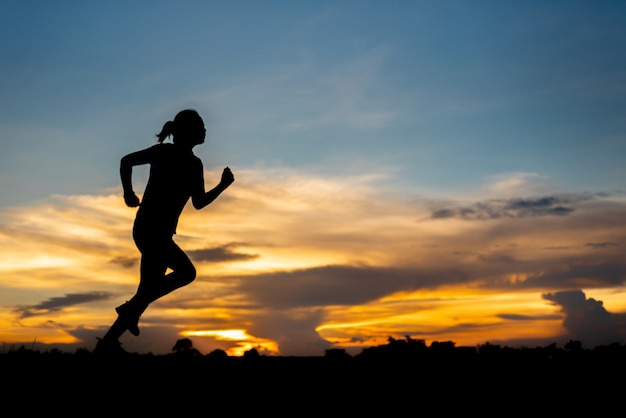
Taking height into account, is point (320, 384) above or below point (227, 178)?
below

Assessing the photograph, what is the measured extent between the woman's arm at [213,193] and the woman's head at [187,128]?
1.93ft

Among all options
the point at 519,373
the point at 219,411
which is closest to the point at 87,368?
the point at 219,411

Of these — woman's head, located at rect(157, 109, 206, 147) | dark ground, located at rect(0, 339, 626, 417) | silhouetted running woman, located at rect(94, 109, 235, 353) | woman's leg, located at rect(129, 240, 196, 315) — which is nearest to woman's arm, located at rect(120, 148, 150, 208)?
Result: silhouetted running woman, located at rect(94, 109, 235, 353)

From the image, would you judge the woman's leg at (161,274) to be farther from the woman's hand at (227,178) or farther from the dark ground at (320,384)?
the woman's hand at (227,178)

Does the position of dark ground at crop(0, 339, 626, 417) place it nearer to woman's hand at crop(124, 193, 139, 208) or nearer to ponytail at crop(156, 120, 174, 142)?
woman's hand at crop(124, 193, 139, 208)

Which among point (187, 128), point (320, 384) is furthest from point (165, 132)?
point (320, 384)

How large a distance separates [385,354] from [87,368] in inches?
150

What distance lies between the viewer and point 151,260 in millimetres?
7590

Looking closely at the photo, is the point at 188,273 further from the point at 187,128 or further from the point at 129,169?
the point at 187,128

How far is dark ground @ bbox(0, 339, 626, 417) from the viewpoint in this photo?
5.29m

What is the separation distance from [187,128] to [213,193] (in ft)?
2.88

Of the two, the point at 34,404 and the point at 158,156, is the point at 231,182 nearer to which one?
the point at 158,156

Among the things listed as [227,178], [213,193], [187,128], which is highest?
[187,128]

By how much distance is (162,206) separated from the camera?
7.46 m
